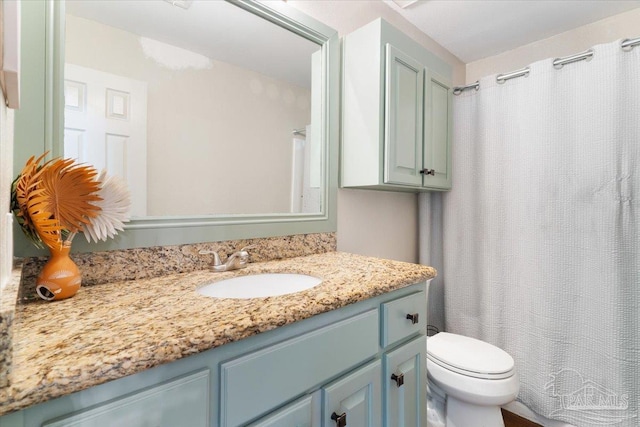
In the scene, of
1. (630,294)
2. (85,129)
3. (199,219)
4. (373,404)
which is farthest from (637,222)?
(85,129)

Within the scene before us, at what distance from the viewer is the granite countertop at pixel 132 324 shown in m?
0.43

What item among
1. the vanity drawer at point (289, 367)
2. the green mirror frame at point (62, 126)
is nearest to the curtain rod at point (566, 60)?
the green mirror frame at point (62, 126)

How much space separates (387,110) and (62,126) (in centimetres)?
113

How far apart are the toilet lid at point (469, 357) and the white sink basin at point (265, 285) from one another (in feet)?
2.52

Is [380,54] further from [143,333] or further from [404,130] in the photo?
[143,333]

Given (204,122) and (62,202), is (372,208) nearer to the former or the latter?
(204,122)

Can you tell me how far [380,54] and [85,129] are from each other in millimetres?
1122

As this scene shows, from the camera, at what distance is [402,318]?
3.28ft

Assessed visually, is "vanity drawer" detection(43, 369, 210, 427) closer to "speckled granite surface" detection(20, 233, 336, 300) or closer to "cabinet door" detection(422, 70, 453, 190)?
"speckled granite surface" detection(20, 233, 336, 300)

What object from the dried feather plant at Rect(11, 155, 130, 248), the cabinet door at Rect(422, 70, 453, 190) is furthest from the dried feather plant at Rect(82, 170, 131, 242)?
the cabinet door at Rect(422, 70, 453, 190)

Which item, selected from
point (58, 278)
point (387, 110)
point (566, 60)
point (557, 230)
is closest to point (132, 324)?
point (58, 278)

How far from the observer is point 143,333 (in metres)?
0.54

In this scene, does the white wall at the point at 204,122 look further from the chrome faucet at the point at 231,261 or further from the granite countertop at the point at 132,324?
the granite countertop at the point at 132,324

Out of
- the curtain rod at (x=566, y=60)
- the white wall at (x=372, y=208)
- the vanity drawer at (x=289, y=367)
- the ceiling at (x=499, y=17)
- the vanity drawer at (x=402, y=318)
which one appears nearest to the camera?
the vanity drawer at (x=289, y=367)
